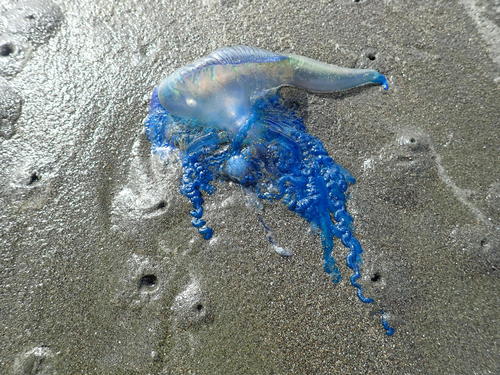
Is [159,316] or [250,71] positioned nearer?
[159,316]

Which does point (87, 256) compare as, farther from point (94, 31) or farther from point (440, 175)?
point (440, 175)

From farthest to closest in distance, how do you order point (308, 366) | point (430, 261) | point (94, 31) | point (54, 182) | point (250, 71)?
point (94, 31) → point (250, 71) → point (54, 182) → point (430, 261) → point (308, 366)

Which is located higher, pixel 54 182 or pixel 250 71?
pixel 250 71

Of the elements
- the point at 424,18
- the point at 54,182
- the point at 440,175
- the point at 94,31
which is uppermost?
the point at 424,18

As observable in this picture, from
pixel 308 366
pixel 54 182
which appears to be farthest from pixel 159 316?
pixel 54 182

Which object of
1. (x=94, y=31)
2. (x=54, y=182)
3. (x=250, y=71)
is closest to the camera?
(x=54, y=182)

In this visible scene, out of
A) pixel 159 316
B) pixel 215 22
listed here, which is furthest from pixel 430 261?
pixel 215 22
